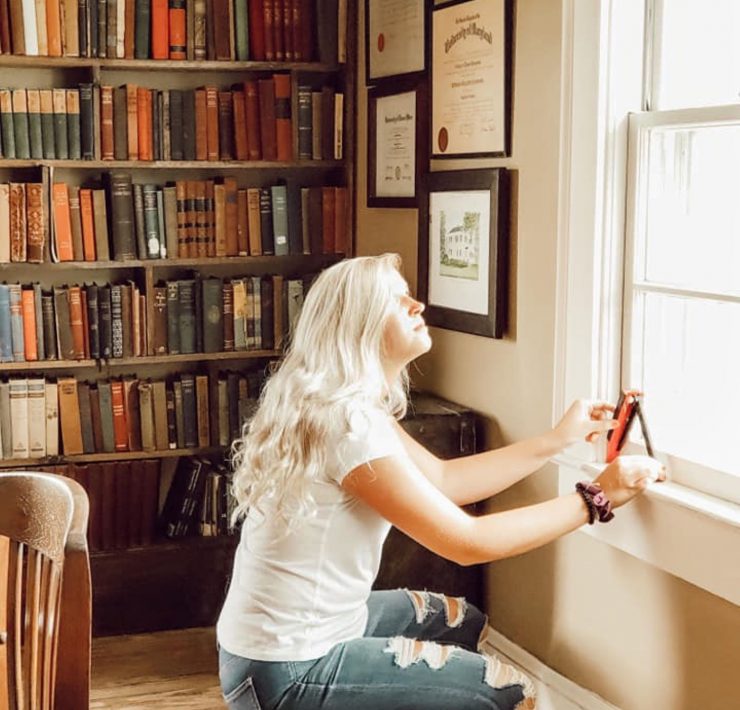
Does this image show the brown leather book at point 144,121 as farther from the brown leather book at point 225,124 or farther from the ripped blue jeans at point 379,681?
the ripped blue jeans at point 379,681

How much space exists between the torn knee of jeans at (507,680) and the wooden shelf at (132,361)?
1.91m

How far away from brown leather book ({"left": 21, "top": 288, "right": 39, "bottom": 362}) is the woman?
1631 mm

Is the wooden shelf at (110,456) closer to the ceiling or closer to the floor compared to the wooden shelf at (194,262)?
closer to the floor

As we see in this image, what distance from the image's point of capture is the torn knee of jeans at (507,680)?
7.44 feet

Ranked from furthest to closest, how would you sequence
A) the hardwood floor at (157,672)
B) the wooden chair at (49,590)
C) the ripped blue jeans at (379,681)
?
the hardwood floor at (157,672) < the ripped blue jeans at (379,681) < the wooden chair at (49,590)

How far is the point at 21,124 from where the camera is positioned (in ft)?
12.1

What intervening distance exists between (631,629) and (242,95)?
2.11 meters

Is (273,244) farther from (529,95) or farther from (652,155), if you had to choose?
(652,155)

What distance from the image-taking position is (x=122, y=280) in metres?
4.03

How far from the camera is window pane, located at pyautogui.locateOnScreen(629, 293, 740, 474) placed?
8.21 feet

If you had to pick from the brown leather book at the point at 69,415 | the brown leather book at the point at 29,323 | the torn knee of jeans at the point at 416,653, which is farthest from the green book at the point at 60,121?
the torn knee of jeans at the point at 416,653

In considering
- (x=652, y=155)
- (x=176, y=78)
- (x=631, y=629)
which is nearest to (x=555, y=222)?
(x=652, y=155)

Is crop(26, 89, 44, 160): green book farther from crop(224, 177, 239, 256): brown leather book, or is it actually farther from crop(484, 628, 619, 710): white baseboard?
crop(484, 628, 619, 710): white baseboard

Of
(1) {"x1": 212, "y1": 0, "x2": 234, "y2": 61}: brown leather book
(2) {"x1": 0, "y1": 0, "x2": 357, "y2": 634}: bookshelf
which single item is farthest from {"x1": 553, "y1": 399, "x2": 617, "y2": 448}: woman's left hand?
(1) {"x1": 212, "y1": 0, "x2": 234, "y2": 61}: brown leather book
